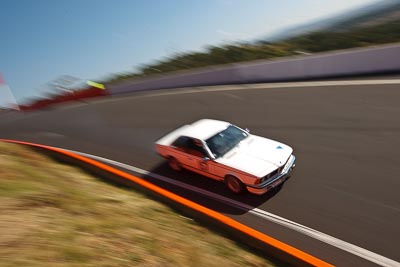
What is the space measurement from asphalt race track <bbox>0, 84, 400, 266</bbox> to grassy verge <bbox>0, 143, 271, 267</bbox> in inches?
57.9

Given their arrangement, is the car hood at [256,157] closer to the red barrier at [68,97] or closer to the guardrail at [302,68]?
the guardrail at [302,68]

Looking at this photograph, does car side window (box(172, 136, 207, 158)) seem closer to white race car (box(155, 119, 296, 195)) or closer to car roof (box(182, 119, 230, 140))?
white race car (box(155, 119, 296, 195))

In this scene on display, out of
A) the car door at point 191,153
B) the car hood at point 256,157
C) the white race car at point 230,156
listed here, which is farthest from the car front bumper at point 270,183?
the car door at point 191,153

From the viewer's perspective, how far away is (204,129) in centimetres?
931

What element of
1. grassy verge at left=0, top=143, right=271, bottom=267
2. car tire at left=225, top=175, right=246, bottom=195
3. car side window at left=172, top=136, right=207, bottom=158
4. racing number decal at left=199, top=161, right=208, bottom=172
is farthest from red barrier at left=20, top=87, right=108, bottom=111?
car tire at left=225, top=175, right=246, bottom=195

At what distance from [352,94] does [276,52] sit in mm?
10289

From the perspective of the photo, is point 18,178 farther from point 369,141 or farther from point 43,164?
point 369,141

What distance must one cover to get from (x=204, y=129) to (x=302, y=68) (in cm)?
908


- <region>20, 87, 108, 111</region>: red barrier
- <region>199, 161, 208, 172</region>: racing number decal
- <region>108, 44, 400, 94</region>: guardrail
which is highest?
<region>108, 44, 400, 94</region>: guardrail

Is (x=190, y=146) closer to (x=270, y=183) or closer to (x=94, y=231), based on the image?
(x=270, y=183)

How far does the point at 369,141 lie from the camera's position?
955 centimetres

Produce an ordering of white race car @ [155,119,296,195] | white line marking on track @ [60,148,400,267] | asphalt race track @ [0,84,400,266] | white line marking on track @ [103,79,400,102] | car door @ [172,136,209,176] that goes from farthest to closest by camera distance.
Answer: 1. white line marking on track @ [103,79,400,102]
2. car door @ [172,136,209,176]
3. white race car @ [155,119,296,195]
4. asphalt race track @ [0,84,400,266]
5. white line marking on track @ [60,148,400,267]

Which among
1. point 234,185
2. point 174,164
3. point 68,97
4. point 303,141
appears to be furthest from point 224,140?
point 68,97

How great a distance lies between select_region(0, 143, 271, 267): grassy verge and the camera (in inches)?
190
